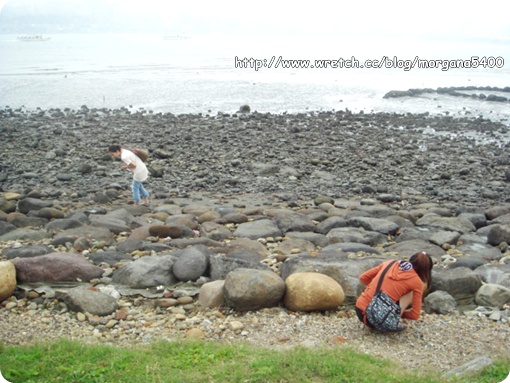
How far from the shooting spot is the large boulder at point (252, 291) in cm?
620

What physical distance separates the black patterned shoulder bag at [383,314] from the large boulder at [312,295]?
71cm

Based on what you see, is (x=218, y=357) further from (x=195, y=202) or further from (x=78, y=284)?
(x=195, y=202)

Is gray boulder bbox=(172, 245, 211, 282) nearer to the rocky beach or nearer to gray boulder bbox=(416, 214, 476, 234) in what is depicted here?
the rocky beach

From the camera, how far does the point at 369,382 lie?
14.2ft

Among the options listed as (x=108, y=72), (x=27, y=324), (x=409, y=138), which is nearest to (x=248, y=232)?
(x=27, y=324)

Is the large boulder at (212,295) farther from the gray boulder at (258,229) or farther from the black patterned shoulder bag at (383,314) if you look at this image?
the gray boulder at (258,229)

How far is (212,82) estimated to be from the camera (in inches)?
1484

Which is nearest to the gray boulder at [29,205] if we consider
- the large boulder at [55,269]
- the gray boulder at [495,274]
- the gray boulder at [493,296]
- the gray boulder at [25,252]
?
the gray boulder at [25,252]

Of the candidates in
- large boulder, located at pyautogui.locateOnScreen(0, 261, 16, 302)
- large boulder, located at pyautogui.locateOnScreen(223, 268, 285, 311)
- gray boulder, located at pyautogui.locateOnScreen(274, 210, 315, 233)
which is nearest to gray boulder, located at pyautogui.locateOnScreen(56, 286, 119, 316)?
large boulder, located at pyautogui.locateOnScreen(0, 261, 16, 302)

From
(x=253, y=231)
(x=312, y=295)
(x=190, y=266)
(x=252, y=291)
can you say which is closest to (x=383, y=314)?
(x=312, y=295)

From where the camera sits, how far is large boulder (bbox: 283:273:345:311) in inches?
244

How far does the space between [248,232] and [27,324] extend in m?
4.67

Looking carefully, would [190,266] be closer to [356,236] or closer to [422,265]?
[422,265]

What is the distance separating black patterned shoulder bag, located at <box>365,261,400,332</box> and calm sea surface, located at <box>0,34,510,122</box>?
803 inches
